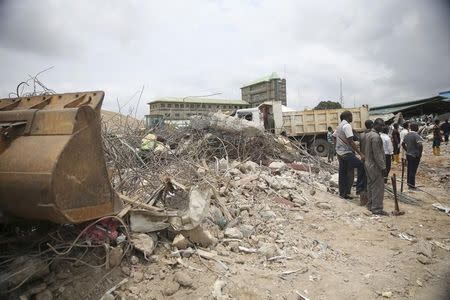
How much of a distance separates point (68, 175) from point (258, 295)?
182 cm

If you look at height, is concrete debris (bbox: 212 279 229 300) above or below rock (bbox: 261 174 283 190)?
below

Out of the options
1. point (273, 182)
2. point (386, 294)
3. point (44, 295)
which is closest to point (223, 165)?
point (273, 182)

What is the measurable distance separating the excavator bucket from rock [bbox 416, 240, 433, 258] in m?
3.56

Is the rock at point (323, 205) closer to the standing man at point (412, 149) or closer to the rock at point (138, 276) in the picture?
the standing man at point (412, 149)

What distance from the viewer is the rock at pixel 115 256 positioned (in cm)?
298

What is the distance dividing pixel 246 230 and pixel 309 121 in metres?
12.4

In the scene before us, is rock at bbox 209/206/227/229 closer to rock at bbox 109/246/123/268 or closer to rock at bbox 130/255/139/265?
rock at bbox 130/255/139/265

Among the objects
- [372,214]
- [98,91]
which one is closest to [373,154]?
[372,214]

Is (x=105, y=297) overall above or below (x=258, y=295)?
above

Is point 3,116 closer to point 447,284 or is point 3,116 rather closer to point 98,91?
point 98,91

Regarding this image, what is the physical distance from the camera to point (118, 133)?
560 centimetres

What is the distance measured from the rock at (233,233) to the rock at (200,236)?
31 cm

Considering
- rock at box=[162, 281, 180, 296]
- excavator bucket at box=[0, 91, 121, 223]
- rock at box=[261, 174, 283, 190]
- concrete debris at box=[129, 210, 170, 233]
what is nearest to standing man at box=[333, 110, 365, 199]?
rock at box=[261, 174, 283, 190]

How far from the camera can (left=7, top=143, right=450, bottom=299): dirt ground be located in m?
2.92
